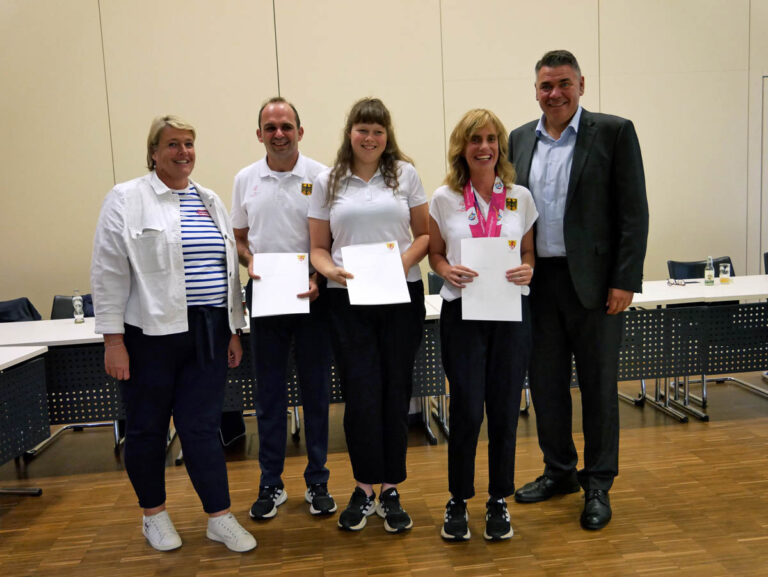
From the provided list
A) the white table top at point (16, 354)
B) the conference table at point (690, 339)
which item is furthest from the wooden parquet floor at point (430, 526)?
the white table top at point (16, 354)

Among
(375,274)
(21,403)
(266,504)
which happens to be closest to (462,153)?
(375,274)

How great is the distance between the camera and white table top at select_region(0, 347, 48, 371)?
289 centimetres

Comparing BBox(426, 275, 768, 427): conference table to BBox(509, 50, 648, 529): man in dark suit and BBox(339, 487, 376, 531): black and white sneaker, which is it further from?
BBox(339, 487, 376, 531): black and white sneaker

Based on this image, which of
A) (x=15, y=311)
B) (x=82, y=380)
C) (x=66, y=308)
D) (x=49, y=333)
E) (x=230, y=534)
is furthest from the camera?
(x=66, y=308)

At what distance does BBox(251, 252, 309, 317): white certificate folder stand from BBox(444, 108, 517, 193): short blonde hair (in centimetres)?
69

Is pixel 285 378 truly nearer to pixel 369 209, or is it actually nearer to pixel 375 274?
pixel 375 274

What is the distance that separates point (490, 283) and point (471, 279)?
0.23 feet

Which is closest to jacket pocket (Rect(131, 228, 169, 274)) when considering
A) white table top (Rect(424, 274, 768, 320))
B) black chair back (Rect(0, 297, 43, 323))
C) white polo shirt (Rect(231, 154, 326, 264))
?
white polo shirt (Rect(231, 154, 326, 264))

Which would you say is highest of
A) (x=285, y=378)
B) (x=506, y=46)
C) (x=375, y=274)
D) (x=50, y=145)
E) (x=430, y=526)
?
(x=506, y=46)

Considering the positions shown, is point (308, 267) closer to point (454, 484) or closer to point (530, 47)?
point (454, 484)

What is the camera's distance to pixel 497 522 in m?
2.41

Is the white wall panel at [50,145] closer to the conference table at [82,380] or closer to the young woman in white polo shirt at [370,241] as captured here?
the conference table at [82,380]

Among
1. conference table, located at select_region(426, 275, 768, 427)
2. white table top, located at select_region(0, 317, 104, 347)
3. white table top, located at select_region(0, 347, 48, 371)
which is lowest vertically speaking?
conference table, located at select_region(426, 275, 768, 427)

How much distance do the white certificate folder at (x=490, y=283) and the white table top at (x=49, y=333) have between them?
218 centimetres
